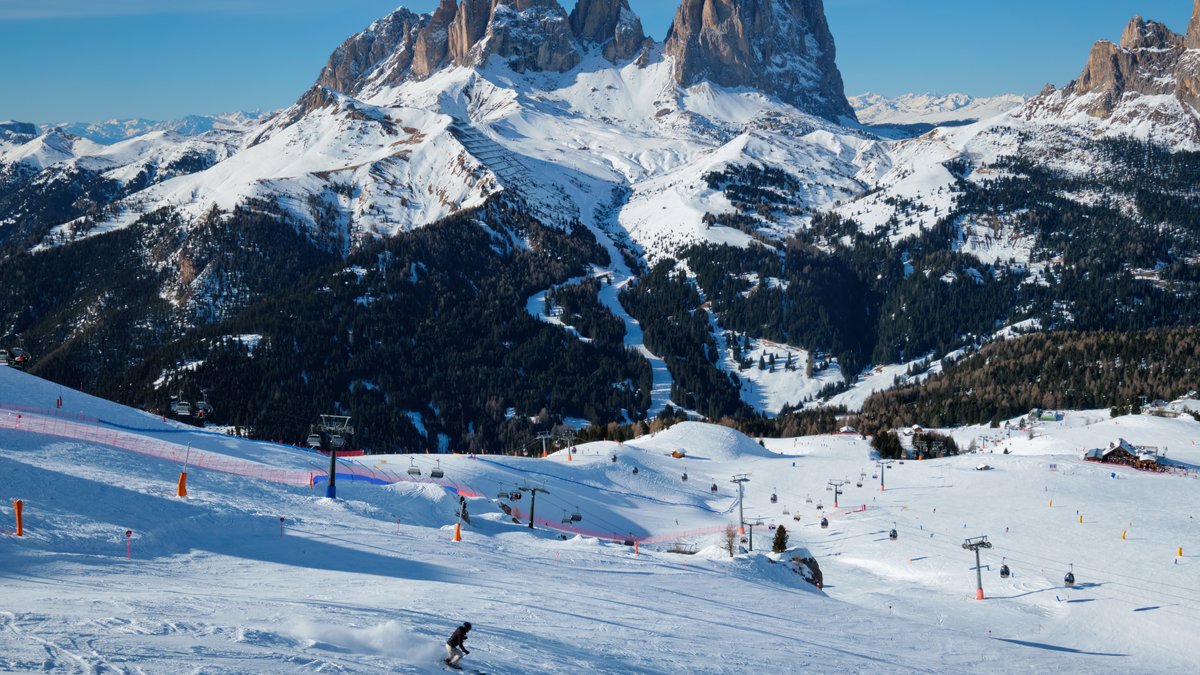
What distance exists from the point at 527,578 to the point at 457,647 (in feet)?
57.5

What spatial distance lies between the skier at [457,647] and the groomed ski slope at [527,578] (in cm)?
65

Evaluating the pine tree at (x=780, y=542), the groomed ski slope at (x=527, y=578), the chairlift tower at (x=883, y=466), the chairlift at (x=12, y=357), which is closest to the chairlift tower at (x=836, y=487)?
the groomed ski slope at (x=527, y=578)

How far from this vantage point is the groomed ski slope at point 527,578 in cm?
2580

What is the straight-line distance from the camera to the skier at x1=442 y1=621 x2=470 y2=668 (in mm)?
24266

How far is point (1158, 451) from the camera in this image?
128 m

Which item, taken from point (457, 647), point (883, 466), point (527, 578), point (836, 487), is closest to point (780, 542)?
point (836, 487)

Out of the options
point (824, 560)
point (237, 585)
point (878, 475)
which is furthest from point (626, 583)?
point (878, 475)

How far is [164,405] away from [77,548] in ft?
551

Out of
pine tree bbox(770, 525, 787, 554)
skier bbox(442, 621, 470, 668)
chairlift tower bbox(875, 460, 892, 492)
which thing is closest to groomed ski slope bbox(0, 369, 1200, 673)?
skier bbox(442, 621, 470, 668)

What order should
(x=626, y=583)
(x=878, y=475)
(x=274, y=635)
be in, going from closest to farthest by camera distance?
(x=274, y=635), (x=626, y=583), (x=878, y=475)

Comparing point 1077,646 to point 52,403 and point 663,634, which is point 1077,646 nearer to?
point 663,634

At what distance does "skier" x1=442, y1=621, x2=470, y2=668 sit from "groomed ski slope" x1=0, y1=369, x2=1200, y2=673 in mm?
653

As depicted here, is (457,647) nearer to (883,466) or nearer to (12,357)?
(12,357)

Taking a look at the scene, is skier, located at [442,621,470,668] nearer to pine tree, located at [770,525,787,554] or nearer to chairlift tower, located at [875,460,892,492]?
pine tree, located at [770,525,787,554]
